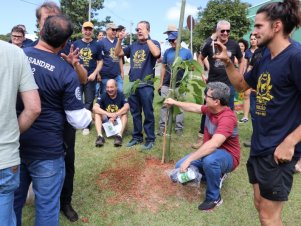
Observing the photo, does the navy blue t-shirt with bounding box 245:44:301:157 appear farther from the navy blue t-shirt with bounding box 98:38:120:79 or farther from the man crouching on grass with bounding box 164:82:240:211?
the navy blue t-shirt with bounding box 98:38:120:79

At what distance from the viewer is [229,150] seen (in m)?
3.57

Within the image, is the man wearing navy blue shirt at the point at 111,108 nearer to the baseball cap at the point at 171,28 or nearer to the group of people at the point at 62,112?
the baseball cap at the point at 171,28

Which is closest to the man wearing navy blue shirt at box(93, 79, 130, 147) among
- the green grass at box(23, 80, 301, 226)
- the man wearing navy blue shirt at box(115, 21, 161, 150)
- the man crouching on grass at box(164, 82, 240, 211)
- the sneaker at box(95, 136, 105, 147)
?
the sneaker at box(95, 136, 105, 147)

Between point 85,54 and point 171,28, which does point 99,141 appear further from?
point 171,28

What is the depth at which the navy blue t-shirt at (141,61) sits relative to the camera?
4934mm

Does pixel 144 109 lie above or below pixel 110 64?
below

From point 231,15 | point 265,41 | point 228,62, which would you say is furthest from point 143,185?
point 231,15

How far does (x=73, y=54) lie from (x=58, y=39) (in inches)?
16.4

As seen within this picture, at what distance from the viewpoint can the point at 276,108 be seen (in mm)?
2057

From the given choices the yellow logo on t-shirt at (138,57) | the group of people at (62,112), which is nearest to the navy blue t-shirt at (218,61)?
the yellow logo on t-shirt at (138,57)

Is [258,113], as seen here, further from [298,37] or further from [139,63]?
[298,37]

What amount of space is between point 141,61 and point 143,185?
2077 mm

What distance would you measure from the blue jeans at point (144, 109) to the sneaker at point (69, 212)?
6.76ft

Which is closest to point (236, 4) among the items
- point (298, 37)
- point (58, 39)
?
point (298, 37)
